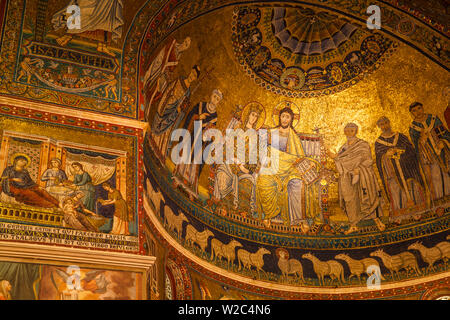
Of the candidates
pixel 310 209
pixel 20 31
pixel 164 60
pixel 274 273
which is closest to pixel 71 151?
pixel 20 31

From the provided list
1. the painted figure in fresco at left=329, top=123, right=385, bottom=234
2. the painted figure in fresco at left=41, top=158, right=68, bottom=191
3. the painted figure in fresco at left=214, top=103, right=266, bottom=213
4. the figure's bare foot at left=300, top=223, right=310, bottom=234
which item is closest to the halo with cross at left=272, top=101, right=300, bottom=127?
the painted figure in fresco at left=214, top=103, right=266, bottom=213

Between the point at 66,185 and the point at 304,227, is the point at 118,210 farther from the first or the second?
the point at 304,227

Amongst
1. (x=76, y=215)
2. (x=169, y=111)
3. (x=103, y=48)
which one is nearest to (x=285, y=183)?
(x=169, y=111)

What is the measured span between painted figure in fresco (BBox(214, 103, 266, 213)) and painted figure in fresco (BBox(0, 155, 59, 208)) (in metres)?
5.35

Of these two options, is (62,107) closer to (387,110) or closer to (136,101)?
(136,101)

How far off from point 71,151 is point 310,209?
21.9 ft

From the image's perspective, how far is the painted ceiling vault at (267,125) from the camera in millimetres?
9188

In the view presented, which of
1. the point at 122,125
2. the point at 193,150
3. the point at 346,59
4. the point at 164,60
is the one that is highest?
the point at 346,59

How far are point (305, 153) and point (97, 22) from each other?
19.8 feet

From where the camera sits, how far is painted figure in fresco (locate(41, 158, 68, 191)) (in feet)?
26.4

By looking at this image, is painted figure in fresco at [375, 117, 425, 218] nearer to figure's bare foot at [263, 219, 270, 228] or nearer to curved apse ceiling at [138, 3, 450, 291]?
curved apse ceiling at [138, 3, 450, 291]

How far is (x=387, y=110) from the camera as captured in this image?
530 inches

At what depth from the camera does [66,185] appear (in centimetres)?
814

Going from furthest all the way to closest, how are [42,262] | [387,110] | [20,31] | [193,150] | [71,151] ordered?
[387,110]
[193,150]
[20,31]
[71,151]
[42,262]
